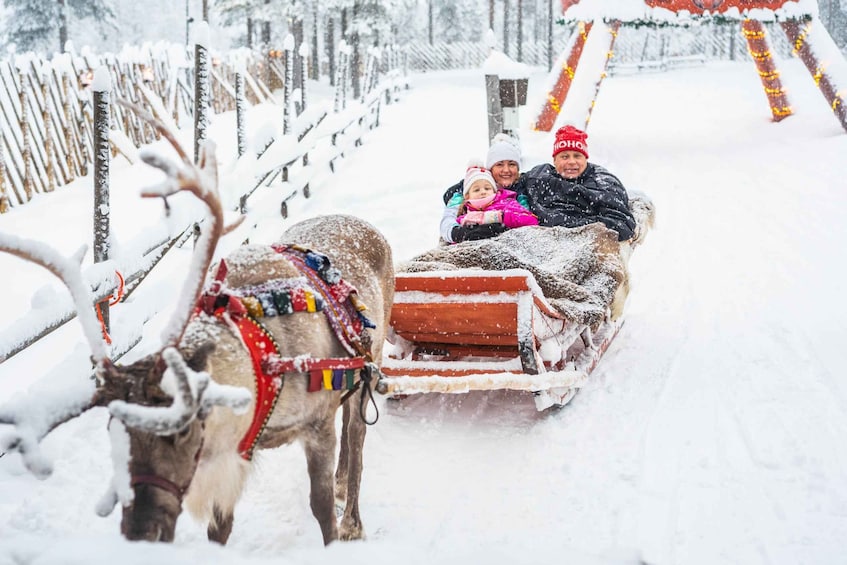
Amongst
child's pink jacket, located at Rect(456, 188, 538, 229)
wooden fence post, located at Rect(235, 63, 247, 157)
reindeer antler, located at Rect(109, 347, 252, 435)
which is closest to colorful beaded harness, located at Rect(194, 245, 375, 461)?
reindeer antler, located at Rect(109, 347, 252, 435)

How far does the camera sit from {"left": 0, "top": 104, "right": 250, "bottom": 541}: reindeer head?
164 centimetres

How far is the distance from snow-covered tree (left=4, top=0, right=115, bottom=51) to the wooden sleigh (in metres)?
30.8

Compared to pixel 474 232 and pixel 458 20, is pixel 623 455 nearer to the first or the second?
pixel 474 232

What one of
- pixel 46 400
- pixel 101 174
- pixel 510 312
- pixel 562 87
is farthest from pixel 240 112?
pixel 562 87

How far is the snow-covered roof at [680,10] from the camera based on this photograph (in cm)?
1209

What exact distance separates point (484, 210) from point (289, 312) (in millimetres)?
3037

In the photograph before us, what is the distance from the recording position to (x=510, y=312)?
373 cm

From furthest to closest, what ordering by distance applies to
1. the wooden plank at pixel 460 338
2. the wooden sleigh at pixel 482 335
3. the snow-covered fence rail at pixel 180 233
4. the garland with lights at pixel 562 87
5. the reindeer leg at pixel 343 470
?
the garland with lights at pixel 562 87, the wooden plank at pixel 460 338, the wooden sleigh at pixel 482 335, the reindeer leg at pixel 343 470, the snow-covered fence rail at pixel 180 233

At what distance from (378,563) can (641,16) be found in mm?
12717

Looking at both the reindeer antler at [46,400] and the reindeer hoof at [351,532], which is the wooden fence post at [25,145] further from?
the reindeer antler at [46,400]

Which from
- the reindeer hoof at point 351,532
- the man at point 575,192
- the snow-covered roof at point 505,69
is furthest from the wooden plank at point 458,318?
the snow-covered roof at point 505,69

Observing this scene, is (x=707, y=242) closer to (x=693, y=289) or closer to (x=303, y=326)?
(x=693, y=289)

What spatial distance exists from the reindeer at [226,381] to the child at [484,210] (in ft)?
5.75

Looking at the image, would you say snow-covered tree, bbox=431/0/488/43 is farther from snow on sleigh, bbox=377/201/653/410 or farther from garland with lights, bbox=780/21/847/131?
snow on sleigh, bbox=377/201/653/410
